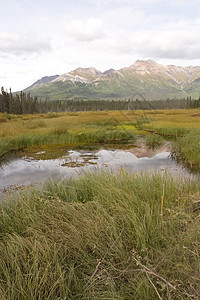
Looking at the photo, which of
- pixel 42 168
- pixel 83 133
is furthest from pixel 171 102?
pixel 42 168

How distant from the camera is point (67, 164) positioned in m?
13.6

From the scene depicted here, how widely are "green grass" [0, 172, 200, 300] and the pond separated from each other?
5514 mm

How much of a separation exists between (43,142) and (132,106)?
475ft

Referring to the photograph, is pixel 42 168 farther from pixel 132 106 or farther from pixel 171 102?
pixel 171 102

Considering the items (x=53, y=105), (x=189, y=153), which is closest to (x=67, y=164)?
(x=189, y=153)

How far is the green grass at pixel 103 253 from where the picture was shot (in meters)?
2.72

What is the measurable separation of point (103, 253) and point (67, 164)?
1026 cm

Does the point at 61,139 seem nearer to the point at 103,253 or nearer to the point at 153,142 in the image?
the point at 153,142

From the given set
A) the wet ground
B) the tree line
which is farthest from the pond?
the tree line

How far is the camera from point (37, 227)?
14.8 feet

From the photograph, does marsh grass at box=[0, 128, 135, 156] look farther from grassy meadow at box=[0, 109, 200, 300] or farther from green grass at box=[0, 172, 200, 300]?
green grass at box=[0, 172, 200, 300]

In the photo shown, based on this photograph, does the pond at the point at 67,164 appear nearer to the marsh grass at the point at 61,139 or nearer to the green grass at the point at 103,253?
the marsh grass at the point at 61,139

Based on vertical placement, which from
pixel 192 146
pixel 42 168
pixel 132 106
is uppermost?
pixel 132 106

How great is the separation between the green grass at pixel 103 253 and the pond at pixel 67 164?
18.1ft
